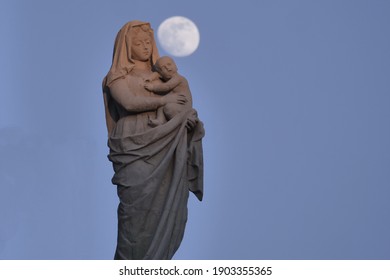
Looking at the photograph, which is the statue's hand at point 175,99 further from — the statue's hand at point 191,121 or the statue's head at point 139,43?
the statue's head at point 139,43

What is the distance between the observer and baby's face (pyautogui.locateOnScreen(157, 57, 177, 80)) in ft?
60.4

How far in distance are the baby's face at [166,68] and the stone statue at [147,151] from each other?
2 centimetres

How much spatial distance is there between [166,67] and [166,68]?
2 centimetres

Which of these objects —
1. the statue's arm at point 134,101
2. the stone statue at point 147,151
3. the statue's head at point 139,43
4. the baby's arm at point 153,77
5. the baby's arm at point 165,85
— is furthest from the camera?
the statue's head at point 139,43

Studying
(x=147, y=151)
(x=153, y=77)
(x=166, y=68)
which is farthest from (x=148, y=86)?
(x=147, y=151)

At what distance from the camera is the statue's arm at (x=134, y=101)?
18.2 meters

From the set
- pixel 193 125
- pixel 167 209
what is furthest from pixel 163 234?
pixel 193 125

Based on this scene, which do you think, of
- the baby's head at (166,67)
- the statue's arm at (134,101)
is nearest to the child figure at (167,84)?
the baby's head at (166,67)

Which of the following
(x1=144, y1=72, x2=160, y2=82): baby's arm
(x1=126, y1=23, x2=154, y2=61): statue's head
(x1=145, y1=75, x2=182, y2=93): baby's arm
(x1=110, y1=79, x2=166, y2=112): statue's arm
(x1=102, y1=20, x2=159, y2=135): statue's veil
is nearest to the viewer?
(x1=110, y1=79, x2=166, y2=112): statue's arm

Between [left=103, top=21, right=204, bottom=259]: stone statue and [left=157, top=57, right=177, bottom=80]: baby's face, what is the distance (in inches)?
0.8

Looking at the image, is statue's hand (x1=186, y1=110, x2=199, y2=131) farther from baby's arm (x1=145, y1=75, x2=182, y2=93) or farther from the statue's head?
the statue's head

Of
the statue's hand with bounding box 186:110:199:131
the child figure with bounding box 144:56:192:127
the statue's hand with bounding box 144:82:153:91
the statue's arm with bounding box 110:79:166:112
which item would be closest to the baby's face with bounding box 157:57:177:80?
the child figure with bounding box 144:56:192:127

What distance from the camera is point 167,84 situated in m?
18.4
